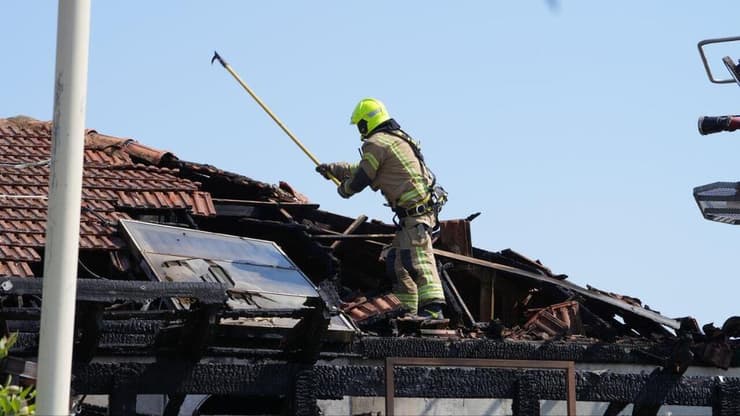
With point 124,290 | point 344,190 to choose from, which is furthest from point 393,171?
point 124,290

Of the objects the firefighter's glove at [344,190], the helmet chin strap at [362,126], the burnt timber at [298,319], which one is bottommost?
the burnt timber at [298,319]

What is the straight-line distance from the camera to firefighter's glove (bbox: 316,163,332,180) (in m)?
14.2

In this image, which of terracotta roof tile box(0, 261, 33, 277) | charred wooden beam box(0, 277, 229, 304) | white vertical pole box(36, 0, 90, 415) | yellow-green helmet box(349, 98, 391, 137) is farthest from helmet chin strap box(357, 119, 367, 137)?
white vertical pole box(36, 0, 90, 415)

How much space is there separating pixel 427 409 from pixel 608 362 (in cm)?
155

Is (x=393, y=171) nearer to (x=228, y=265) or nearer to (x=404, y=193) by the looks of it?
(x=404, y=193)

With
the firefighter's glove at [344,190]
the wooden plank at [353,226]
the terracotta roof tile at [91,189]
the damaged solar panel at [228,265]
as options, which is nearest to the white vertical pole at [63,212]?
the damaged solar panel at [228,265]

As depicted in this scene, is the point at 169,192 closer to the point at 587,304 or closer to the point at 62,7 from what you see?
the point at 587,304

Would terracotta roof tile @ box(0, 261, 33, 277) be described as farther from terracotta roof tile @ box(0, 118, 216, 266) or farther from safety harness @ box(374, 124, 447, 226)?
safety harness @ box(374, 124, 447, 226)

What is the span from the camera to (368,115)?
13.7 meters

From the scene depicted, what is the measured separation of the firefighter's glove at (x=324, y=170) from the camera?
46.7ft

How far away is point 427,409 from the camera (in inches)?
480

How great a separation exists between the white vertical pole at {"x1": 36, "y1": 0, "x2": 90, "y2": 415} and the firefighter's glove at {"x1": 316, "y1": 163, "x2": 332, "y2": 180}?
705cm

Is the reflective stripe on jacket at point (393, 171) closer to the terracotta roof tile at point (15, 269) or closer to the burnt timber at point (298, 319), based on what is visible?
the burnt timber at point (298, 319)

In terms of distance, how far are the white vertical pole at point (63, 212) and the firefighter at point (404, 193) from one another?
247 inches
